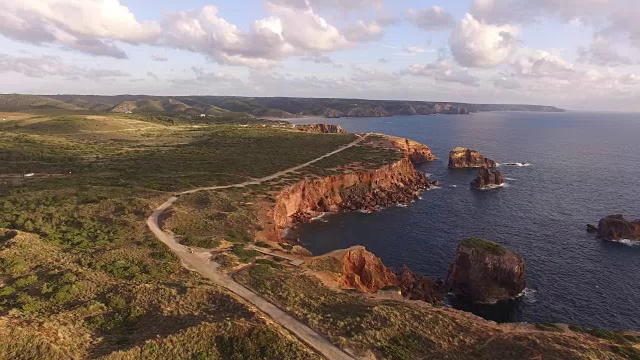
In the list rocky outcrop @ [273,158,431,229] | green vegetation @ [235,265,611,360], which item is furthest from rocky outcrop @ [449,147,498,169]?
green vegetation @ [235,265,611,360]

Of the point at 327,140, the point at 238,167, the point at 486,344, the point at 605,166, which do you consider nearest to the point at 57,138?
the point at 238,167

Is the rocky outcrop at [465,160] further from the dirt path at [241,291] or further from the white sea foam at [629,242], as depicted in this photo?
the dirt path at [241,291]

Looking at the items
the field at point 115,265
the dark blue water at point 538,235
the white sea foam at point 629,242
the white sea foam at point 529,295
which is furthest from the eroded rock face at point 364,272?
the white sea foam at point 629,242

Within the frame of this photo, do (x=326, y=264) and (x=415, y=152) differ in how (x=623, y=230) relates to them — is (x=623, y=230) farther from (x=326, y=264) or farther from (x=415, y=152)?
(x=415, y=152)

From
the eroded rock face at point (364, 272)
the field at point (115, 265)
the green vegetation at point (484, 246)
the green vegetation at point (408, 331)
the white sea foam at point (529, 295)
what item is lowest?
the white sea foam at point (529, 295)

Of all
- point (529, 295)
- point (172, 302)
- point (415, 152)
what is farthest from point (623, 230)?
point (415, 152)
